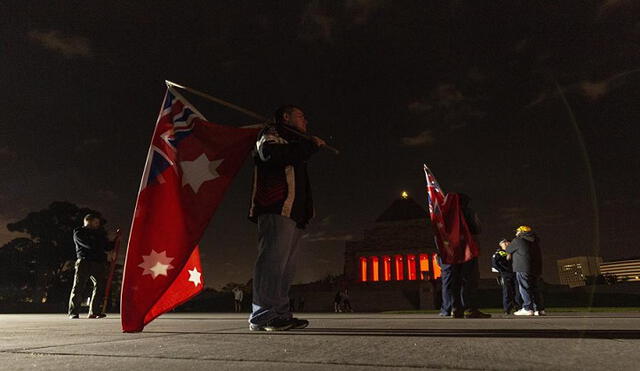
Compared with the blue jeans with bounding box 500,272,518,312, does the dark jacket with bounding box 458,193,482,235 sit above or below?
above

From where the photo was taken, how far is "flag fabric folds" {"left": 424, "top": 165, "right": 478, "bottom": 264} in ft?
22.9

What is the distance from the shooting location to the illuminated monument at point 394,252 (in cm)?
4488

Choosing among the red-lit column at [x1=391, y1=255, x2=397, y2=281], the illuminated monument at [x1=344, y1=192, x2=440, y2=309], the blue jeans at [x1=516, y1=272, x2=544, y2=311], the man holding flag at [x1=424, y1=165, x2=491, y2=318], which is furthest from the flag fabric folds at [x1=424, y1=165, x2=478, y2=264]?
the red-lit column at [x1=391, y1=255, x2=397, y2=281]

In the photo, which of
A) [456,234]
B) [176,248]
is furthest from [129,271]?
[456,234]

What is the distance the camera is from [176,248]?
12.8ft

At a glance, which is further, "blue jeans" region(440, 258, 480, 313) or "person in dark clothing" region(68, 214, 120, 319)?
Answer: "person in dark clothing" region(68, 214, 120, 319)

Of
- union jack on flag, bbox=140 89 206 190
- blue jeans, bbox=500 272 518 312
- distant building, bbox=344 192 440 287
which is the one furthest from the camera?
distant building, bbox=344 192 440 287

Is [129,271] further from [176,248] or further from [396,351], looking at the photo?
[396,351]

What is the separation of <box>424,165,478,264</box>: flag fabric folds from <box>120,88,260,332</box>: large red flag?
396 cm

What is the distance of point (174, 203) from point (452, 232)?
180 inches

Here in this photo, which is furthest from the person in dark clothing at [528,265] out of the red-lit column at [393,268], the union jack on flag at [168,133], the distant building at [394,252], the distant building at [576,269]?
the distant building at [576,269]

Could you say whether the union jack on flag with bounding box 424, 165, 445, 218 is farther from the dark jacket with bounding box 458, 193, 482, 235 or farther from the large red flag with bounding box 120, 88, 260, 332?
the large red flag with bounding box 120, 88, 260, 332

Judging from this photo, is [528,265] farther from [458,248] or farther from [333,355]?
[333,355]

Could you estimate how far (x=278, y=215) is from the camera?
12.8 feet
